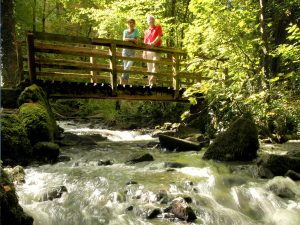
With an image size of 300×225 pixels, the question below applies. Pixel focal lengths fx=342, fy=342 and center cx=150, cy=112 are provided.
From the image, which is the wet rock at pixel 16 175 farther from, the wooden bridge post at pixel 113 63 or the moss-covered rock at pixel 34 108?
the wooden bridge post at pixel 113 63

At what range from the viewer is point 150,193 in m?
5.31

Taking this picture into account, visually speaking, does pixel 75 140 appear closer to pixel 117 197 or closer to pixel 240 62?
pixel 240 62

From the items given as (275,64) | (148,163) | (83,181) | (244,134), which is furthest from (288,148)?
(275,64)

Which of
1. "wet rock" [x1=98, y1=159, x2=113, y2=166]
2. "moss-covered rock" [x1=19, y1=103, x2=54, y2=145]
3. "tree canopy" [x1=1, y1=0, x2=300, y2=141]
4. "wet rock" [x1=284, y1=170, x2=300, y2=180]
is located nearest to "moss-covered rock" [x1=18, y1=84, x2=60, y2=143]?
"moss-covered rock" [x1=19, y1=103, x2=54, y2=145]

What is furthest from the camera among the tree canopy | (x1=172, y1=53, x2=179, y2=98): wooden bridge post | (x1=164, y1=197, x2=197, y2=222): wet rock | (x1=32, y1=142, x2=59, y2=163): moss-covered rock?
(x1=172, y1=53, x2=179, y2=98): wooden bridge post

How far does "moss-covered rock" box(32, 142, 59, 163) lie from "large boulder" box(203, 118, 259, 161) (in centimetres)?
358

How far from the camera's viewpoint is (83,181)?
19.9 ft

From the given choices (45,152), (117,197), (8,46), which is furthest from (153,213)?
(8,46)

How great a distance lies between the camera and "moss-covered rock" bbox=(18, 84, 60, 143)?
8.12 m

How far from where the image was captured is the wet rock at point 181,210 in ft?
14.8

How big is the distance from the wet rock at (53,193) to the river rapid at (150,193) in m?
0.07

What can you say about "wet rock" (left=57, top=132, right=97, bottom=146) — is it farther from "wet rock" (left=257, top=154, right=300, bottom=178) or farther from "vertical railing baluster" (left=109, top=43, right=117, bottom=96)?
"wet rock" (left=257, top=154, right=300, bottom=178)

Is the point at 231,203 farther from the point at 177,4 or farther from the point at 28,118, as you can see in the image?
the point at 177,4

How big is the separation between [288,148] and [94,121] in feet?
39.9
